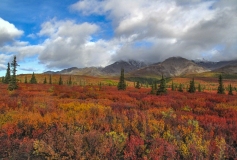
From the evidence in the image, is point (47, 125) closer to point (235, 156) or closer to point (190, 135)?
point (190, 135)

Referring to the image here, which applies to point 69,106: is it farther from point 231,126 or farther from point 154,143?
point 231,126

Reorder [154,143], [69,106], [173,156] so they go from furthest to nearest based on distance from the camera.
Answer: [69,106] < [154,143] < [173,156]

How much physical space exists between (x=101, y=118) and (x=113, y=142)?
2.70 m

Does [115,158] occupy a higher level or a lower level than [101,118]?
lower

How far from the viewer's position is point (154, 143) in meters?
6.29

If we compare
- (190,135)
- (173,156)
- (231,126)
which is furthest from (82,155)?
(231,126)

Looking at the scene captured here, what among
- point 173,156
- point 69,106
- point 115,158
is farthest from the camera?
point 69,106

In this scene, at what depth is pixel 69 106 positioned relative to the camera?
12.8m

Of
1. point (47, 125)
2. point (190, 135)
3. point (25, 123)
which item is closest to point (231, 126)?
point (190, 135)

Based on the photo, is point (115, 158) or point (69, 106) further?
point (69, 106)

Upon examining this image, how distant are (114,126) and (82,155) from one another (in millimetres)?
2223

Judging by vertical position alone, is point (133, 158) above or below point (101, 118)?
below

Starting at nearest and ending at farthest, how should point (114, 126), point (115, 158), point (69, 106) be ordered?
point (115, 158) → point (114, 126) → point (69, 106)

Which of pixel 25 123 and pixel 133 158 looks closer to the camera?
pixel 133 158
